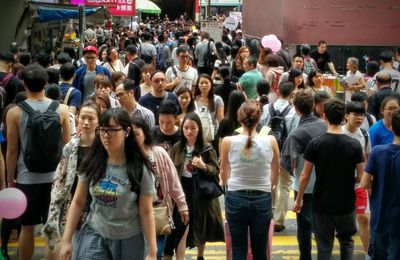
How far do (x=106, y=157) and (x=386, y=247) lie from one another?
253cm

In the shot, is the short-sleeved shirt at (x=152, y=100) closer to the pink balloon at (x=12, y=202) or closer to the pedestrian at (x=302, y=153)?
the pedestrian at (x=302, y=153)

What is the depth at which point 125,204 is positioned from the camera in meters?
4.47

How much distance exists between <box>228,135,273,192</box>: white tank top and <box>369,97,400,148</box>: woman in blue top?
1.76 m

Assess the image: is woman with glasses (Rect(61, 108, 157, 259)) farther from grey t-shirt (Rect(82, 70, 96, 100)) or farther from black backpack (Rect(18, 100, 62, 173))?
grey t-shirt (Rect(82, 70, 96, 100))

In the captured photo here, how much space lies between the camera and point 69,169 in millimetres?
5332

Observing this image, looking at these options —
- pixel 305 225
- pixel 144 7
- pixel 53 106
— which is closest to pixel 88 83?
pixel 53 106

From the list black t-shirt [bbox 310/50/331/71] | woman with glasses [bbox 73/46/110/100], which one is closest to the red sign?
black t-shirt [bbox 310/50/331/71]

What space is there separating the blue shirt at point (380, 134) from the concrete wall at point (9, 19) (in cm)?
1426

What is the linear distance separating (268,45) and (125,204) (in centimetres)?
1041

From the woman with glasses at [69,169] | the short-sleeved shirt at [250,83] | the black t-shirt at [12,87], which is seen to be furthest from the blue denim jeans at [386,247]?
the black t-shirt at [12,87]

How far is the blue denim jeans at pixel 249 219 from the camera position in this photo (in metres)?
5.68

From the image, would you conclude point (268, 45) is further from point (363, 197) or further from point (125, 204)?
point (125, 204)

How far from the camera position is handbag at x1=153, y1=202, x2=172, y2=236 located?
5.37 meters

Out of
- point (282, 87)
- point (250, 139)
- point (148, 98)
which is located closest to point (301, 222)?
point (250, 139)
